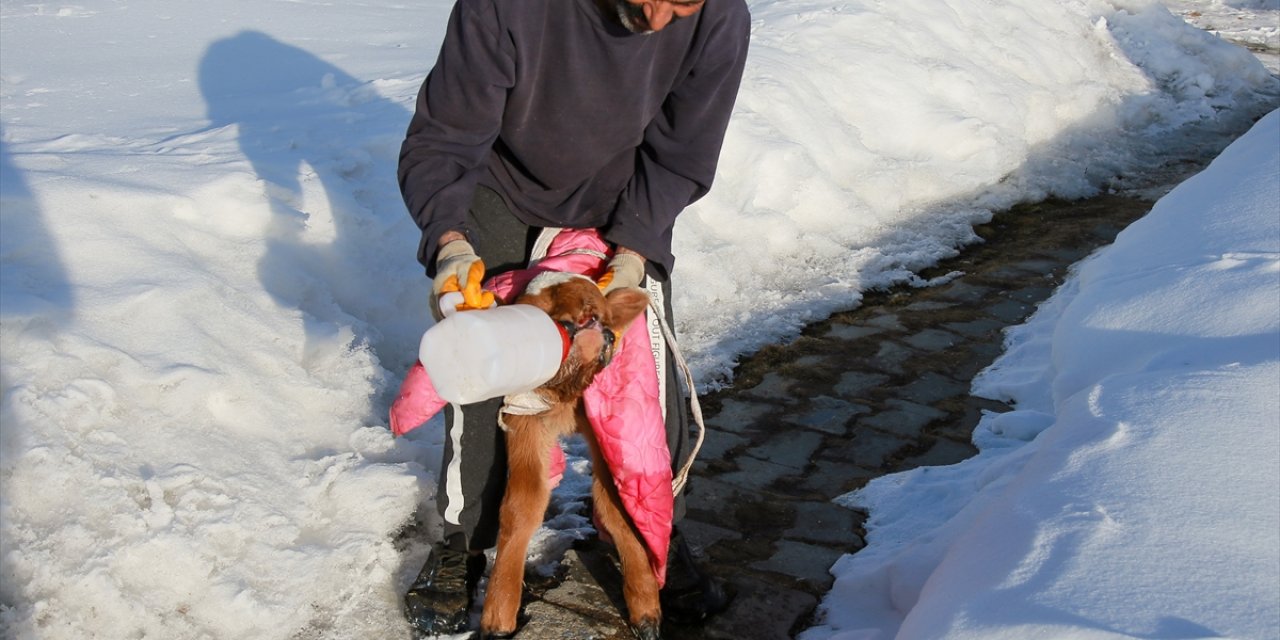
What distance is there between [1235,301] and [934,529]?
101cm

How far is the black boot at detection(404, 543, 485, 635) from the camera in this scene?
3148mm

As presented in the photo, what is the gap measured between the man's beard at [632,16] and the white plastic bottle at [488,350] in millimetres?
662

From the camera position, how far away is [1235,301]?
3.23 metres

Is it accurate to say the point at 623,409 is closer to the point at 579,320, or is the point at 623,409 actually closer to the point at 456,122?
the point at 579,320

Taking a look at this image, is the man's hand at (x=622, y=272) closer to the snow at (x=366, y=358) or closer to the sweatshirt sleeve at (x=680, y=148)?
the sweatshirt sleeve at (x=680, y=148)

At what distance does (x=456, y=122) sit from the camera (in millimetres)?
2885

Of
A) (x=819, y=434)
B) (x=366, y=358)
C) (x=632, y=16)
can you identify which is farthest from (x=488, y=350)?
(x=819, y=434)

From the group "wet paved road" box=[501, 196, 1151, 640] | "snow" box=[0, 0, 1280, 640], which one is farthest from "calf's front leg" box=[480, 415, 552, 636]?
"snow" box=[0, 0, 1280, 640]

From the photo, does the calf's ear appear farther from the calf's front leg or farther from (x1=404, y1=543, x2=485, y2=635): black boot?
(x1=404, y1=543, x2=485, y2=635): black boot

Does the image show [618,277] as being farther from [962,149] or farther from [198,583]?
[962,149]

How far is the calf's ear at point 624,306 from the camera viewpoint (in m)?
2.84

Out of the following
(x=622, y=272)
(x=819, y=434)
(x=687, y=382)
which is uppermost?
(x=622, y=272)

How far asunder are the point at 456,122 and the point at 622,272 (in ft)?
1.71

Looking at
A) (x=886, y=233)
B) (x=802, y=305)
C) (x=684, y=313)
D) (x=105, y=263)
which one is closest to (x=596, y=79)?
(x=105, y=263)
